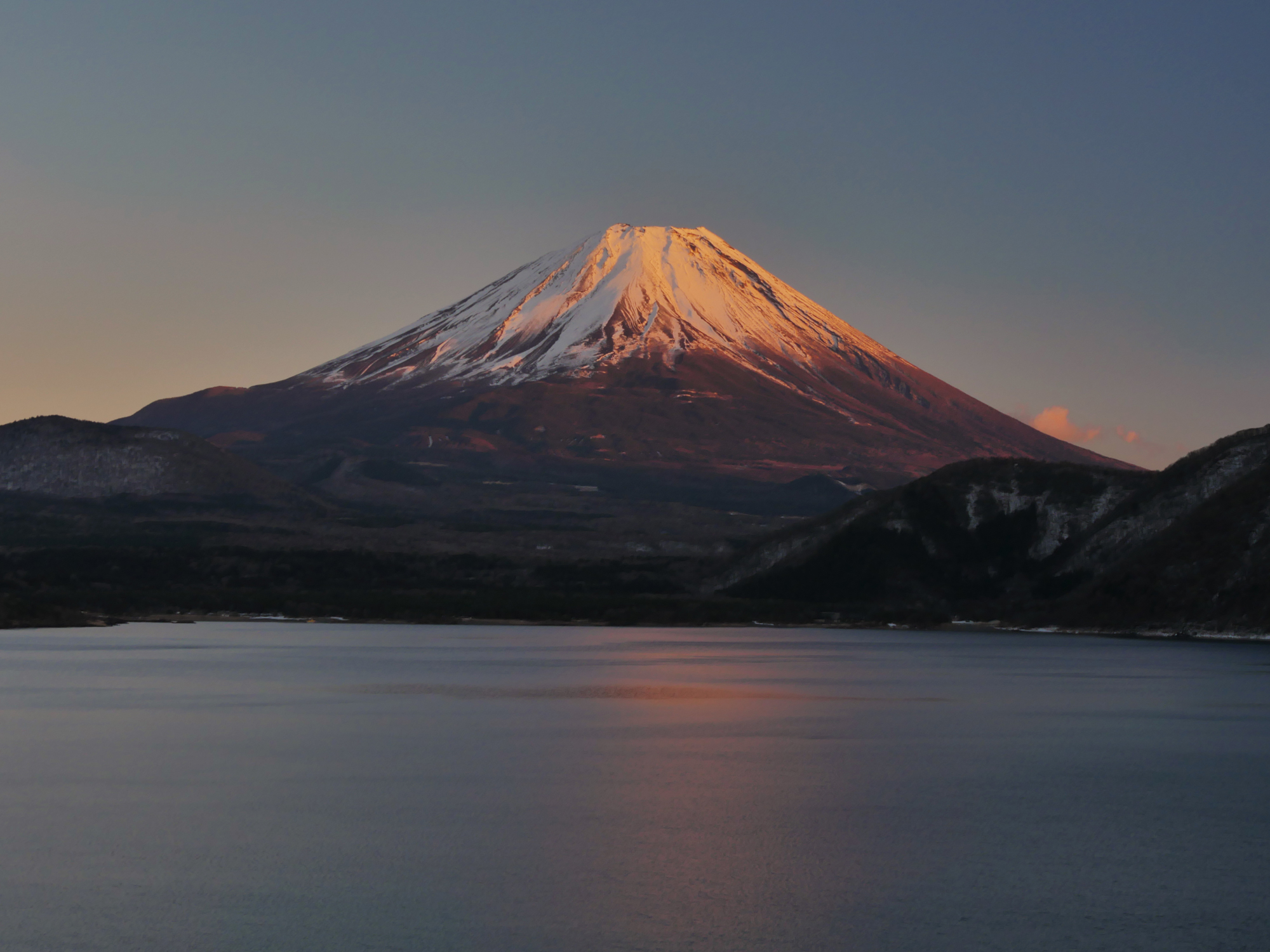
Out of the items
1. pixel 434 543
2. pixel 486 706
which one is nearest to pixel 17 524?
pixel 434 543

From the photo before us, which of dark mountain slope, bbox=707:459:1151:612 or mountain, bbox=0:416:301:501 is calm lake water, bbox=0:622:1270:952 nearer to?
dark mountain slope, bbox=707:459:1151:612

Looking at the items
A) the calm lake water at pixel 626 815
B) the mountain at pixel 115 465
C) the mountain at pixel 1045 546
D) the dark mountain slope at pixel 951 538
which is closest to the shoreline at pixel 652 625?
the mountain at pixel 1045 546

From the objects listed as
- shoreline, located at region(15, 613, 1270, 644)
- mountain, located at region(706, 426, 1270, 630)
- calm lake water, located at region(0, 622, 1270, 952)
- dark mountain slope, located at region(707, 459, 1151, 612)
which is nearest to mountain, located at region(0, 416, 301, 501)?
shoreline, located at region(15, 613, 1270, 644)

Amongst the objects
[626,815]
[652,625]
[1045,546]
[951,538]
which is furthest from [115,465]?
[626,815]

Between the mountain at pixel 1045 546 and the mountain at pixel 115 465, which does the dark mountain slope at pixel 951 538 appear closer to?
the mountain at pixel 1045 546

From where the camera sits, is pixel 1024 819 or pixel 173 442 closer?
pixel 1024 819

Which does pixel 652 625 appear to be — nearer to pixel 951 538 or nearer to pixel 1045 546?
pixel 951 538

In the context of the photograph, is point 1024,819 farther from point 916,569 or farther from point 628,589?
point 628,589
